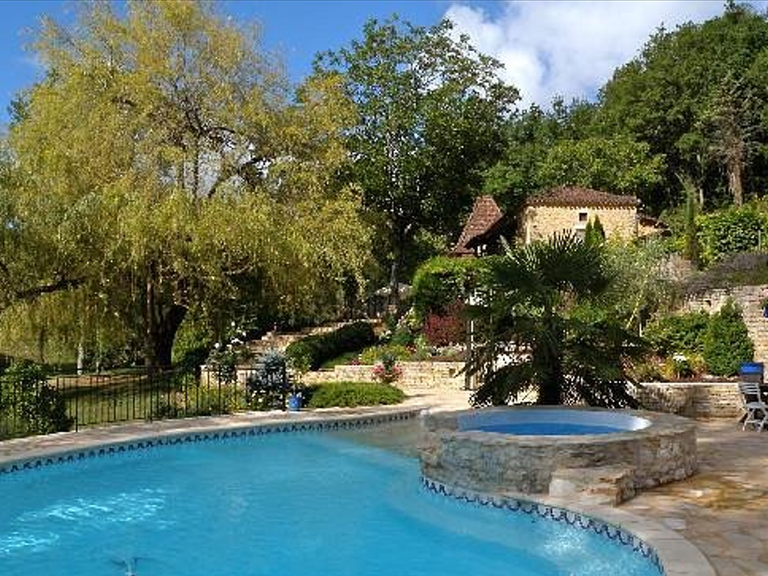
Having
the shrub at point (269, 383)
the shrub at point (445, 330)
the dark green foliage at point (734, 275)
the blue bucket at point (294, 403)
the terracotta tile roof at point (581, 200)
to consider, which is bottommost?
the blue bucket at point (294, 403)

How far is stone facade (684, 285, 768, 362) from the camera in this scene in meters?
20.0

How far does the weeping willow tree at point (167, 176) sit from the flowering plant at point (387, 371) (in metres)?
3.17

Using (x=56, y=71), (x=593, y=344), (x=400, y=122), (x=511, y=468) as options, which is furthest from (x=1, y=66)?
(x=511, y=468)

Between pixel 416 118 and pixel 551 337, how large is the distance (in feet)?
81.6

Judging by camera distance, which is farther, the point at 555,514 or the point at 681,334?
the point at 681,334

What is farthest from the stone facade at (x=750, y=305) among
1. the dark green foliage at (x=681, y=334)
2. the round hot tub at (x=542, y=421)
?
the round hot tub at (x=542, y=421)

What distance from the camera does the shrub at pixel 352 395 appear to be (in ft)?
61.2

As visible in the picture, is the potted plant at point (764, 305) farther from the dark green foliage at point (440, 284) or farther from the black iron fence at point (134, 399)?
the dark green foliage at point (440, 284)

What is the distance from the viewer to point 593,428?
479 inches

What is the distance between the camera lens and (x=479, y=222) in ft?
126

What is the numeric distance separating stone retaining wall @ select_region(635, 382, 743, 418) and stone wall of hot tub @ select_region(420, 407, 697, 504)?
617cm

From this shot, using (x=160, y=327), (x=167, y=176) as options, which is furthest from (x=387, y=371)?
(x=167, y=176)

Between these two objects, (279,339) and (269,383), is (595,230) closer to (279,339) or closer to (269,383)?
(279,339)

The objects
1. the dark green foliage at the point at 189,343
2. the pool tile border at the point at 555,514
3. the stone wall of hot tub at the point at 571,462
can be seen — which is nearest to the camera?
the pool tile border at the point at 555,514
